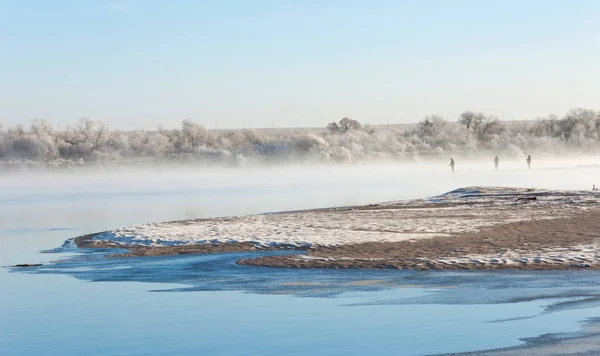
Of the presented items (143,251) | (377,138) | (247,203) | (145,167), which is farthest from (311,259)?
(377,138)

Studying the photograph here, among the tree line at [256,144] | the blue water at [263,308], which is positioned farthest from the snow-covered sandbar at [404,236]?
the tree line at [256,144]

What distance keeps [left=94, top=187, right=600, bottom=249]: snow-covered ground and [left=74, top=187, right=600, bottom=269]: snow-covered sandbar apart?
0.08 ft

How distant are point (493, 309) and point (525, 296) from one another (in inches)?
46.5

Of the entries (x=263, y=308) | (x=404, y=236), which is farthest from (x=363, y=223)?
(x=263, y=308)

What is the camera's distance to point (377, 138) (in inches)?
4813

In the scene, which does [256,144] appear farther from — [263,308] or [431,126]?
[263,308]

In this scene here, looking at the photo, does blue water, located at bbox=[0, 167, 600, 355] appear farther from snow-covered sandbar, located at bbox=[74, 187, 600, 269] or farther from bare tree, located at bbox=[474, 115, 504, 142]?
bare tree, located at bbox=[474, 115, 504, 142]

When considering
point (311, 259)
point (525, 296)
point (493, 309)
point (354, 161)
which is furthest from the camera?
point (354, 161)

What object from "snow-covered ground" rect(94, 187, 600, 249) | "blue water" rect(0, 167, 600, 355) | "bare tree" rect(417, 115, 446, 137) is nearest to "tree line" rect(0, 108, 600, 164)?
"bare tree" rect(417, 115, 446, 137)

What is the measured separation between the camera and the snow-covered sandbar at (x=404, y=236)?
18.2 meters

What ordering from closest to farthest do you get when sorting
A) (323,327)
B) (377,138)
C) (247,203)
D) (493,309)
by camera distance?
(323,327) < (493,309) < (247,203) < (377,138)

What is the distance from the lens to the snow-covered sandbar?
1822 cm

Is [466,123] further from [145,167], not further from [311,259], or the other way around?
[311,259]

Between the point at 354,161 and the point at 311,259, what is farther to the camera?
the point at 354,161
